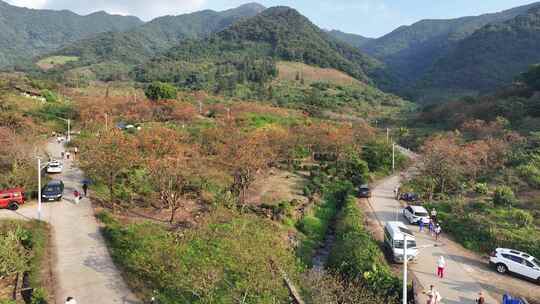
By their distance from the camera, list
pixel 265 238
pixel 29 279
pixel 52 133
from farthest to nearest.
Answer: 1. pixel 52 133
2. pixel 265 238
3. pixel 29 279

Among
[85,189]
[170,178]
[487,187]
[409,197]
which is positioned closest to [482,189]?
[487,187]

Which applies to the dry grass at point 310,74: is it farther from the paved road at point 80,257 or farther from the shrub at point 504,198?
the paved road at point 80,257

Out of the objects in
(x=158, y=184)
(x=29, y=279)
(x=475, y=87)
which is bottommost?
(x=29, y=279)

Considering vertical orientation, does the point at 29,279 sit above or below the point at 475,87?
below

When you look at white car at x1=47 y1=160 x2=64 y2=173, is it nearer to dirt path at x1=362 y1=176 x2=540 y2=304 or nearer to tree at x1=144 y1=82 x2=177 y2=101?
dirt path at x1=362 y1=176 x2=540 y2=304

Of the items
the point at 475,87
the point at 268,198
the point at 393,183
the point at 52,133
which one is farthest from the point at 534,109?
the point at 475,87

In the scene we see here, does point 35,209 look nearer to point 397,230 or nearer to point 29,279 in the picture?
point 29,279

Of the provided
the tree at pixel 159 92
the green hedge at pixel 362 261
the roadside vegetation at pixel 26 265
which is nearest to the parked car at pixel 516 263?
the green hedge at pixel 362 261
